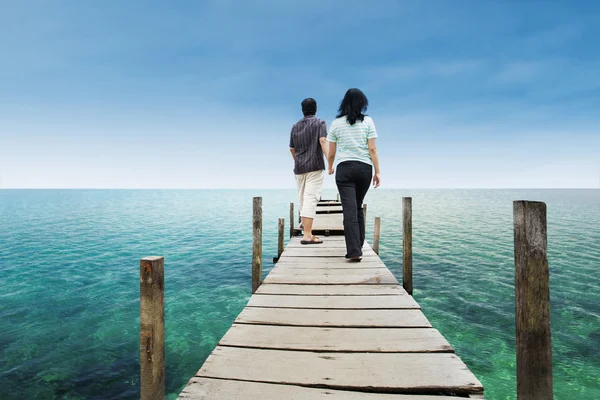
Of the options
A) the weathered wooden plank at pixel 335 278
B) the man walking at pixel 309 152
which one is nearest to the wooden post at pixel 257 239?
the man walking at pixel 309 152

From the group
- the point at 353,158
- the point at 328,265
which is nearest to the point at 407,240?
the point at 328,265

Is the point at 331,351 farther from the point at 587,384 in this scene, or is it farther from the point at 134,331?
the point at 134,331

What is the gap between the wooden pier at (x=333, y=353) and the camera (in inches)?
78.5

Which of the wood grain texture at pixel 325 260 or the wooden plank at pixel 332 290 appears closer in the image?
the wooden plank at pixel 332 290

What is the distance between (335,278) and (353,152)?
1.91 m

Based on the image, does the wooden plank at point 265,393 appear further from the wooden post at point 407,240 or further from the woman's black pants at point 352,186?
the wooden post at point 407,240

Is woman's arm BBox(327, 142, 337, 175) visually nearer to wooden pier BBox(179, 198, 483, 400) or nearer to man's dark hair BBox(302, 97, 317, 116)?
man's dark hair BBox(302, 97, 317, 116)

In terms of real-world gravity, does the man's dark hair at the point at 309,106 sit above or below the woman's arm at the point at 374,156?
above

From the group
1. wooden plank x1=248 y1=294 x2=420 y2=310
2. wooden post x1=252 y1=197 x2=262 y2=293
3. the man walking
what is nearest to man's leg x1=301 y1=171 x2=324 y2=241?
the man walking

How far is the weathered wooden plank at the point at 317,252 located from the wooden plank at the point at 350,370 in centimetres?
346

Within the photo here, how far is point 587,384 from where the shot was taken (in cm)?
567

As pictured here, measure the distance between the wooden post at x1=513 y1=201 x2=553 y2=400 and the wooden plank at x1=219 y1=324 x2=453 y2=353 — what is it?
51 centimetres

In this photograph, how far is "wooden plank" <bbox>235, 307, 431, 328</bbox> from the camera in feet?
9.74

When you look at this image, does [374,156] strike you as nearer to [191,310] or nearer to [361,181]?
[361,181]
